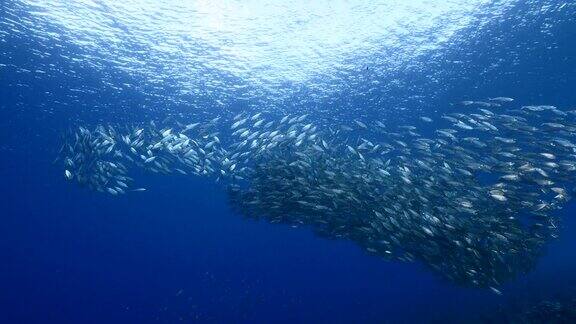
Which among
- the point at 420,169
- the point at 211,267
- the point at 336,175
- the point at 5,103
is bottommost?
the point at 211,267

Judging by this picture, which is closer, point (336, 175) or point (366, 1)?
point (336, 175)

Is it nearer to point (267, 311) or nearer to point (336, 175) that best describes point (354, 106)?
point (336, 175)

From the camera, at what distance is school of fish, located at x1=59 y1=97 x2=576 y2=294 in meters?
11.3

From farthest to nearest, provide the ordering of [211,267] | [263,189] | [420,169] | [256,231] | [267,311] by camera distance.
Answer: [211,267] → [256,231] → [267,311] → [263,189] → [420,169]

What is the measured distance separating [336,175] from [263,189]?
10.5ft

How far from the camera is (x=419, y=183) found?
11.8 metres

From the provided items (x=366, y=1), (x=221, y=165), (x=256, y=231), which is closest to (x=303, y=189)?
(x=221, y=165)

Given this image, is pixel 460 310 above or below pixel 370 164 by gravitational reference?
below

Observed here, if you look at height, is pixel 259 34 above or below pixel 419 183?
above

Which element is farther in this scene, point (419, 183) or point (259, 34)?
point (259, 34)

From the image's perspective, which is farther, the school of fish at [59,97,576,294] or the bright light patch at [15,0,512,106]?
the bright light patch at [15,0,512,106]

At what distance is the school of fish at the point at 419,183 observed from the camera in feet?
37.1

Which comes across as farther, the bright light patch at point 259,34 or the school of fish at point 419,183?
the bright light patch at point 259,34

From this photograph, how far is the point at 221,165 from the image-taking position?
51.2 ft
